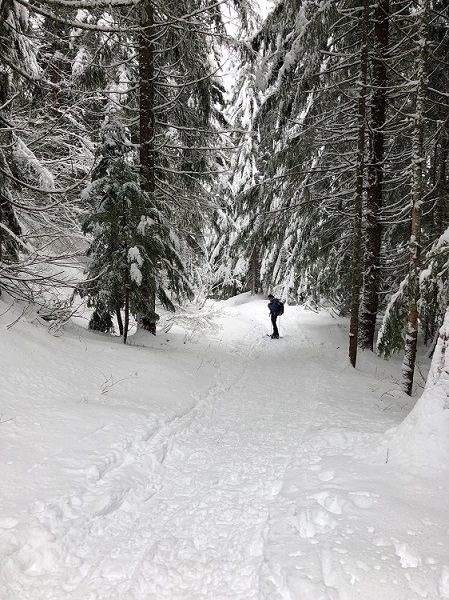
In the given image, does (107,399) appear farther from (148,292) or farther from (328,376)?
(328,376)

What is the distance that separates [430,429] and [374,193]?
26.2 ft

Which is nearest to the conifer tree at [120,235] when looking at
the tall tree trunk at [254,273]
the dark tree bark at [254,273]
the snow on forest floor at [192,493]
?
the snow on forest floor at [192,493]

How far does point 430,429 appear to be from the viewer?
404 centimetres

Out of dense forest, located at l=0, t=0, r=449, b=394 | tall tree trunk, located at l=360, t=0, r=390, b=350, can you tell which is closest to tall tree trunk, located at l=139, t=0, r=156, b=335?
dense forest, located at l=0, t=0, r=449, b=394

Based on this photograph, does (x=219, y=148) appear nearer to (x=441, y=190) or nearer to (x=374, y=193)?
(x=374, y=193)

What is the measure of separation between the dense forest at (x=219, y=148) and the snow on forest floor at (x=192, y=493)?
183cm

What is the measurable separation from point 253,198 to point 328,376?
7.47 m

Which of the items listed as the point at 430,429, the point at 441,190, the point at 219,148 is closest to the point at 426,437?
the point at 430,429

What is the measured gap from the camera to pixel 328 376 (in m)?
8.68

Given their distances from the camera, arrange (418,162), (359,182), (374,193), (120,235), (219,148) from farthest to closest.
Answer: (374,193) → (219,148) → (359,182) → (120,235) → (418,162)

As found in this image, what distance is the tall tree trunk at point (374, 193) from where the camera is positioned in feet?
32.0

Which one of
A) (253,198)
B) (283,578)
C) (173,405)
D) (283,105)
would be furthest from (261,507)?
(253,198)

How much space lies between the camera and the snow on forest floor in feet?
8.34

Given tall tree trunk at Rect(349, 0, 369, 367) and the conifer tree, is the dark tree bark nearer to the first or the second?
tall tree trunk at Rect(349, 0, 369, 367)
